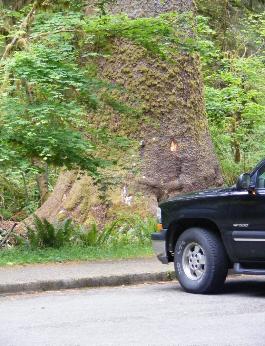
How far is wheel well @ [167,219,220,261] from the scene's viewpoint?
11.5 meters

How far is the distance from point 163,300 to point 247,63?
18402 mm

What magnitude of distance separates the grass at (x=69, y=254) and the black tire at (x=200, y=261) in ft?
11.1

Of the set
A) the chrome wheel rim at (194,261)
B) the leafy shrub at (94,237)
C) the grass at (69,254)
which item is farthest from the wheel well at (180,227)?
the leafy shrub at (94,237)

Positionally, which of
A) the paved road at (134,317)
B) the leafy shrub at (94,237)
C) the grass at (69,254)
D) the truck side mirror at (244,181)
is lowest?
the paved road at (134,317)

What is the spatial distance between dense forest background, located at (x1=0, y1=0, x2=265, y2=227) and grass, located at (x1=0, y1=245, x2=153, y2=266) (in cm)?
147

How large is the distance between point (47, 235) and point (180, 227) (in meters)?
4.69

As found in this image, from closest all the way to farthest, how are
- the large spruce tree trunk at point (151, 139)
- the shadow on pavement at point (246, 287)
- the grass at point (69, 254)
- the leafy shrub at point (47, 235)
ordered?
the shadow on pavement at point (246, 287) < the grass at point (69, 254) < the leafy shrub at point (47, 235) < the large spruce tree trunk at point (151, 139)

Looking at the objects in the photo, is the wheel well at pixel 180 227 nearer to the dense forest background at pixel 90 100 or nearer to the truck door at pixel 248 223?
the truck door at pixel 248 223

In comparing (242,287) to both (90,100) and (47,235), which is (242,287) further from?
(47,235)

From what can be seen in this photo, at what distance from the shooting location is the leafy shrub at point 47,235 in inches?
629

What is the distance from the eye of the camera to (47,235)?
52.5 feet

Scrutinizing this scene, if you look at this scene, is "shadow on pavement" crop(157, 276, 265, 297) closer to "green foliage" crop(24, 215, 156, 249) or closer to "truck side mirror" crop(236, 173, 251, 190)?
"truck side mirror" crop(236, 173, 251, 190)

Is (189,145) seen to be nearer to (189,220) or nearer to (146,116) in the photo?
(146,116)

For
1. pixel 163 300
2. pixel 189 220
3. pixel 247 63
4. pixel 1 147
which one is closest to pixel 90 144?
pixel 1 147
